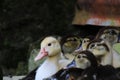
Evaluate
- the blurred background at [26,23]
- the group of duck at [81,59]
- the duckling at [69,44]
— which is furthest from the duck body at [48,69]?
the blurred background at [26,23]

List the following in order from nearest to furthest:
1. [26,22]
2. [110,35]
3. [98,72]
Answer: [98,72] < [110,35] < [26,22]

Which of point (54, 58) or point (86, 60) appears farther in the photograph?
point (54, 58)

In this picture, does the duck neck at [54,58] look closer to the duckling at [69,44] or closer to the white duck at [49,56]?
the white duck at [49,56]

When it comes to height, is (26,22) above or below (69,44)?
below

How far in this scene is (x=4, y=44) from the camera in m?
5.04

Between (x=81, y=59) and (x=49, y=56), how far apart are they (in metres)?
0.19

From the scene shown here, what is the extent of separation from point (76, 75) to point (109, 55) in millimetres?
214

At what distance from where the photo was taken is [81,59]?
84.3 inches

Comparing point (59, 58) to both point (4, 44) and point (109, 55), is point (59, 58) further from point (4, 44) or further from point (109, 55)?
point (4, 44)

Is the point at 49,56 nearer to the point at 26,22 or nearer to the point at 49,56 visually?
the point at 49,56

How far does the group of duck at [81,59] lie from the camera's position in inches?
81.5

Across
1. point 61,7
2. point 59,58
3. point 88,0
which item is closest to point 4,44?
point 61,7

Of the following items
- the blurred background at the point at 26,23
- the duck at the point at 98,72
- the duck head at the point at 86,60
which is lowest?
the blurred background at the point at 26,23

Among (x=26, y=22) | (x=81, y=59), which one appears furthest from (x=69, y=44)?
(x=26, y=22)
